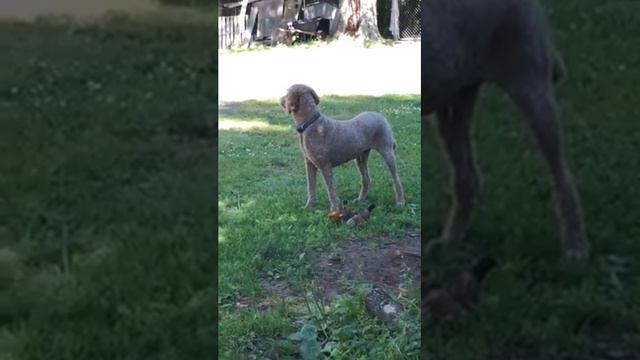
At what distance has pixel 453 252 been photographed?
97.0 inches

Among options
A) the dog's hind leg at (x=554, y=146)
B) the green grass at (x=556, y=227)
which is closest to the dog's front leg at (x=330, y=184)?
the green grass at (x=556, y=227)

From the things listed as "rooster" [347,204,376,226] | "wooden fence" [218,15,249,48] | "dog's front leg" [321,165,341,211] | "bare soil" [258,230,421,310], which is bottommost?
"bare soil" [258,230,421,310]

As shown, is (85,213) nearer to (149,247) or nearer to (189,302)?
(149,247)

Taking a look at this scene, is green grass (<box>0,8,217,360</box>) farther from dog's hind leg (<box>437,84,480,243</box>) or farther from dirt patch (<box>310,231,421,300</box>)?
dog's hind leg (<box>437,84,480,243</box>)

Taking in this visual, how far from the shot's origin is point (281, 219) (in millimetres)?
2584

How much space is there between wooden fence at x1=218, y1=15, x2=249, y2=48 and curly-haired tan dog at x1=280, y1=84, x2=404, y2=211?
9.2 inches

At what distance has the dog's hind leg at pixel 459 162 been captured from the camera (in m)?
2.42

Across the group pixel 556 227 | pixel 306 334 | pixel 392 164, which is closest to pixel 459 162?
pixel 392 164

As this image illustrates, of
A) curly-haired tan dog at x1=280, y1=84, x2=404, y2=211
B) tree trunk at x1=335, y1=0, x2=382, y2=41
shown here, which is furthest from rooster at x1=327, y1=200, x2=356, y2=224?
tree trunk at x1=335, y1=0, x2=382, y2=41

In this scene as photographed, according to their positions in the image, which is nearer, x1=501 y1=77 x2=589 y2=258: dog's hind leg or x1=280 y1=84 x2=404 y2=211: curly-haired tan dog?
x1=501 y1=77 x2=589 y2=258: dog's hind leg

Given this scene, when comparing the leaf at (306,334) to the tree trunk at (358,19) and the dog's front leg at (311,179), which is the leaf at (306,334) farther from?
the tree trunk at (358,19)

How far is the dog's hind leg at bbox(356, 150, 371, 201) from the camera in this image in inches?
101

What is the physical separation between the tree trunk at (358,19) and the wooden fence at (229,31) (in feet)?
0.99

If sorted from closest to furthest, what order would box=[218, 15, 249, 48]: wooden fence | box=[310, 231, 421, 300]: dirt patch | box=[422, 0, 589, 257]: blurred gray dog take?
box=[422, 0, 589, 257]: blurred gray dog → box=[218, 15, 249, 48]: wooden fence → box=[310, 231, 421, 300]: dirt patch
